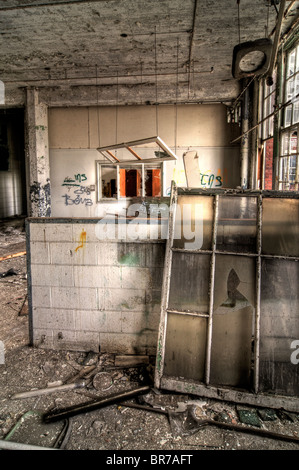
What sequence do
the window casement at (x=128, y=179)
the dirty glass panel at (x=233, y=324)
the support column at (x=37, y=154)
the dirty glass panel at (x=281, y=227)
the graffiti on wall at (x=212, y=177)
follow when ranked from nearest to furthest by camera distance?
the dirty glass panel at (x=233, y=324), the dirty glass panel at (x=281, y=227), the support column at (x=37, y=154), the graffiti on wall at (x=212, y=177), the window casement at (x=128, y=179)

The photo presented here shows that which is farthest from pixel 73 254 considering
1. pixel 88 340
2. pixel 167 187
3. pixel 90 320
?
pixel 167 187

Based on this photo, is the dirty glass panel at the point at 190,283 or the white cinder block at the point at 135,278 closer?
the dirty glass panel at the point at 190,283

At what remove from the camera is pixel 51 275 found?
112 inches

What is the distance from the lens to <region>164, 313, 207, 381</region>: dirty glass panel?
2262 millimetres

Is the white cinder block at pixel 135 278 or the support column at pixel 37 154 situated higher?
the support column at pixel 37 154

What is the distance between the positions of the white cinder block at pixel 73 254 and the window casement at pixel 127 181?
19.0ft

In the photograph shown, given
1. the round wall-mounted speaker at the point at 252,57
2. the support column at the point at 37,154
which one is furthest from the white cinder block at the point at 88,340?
the support column at the point at 37,154

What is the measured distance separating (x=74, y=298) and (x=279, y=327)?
76.8 inches

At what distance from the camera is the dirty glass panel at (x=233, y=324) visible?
7.25 ft

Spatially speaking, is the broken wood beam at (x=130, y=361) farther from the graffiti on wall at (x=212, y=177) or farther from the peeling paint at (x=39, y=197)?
the peeling paint at (x=39, y=197)

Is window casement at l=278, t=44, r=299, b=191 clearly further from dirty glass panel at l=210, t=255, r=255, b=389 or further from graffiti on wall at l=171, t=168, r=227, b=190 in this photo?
graffiti on wall at l=171, t=168, r=227, b=190

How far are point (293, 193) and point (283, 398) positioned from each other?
166 cm

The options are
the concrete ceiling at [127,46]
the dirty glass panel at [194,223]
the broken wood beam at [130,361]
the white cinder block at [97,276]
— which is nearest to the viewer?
the dirty glass panel at [194,223]

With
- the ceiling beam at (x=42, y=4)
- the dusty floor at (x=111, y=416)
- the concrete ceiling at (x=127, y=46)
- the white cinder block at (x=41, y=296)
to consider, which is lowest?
the dusty floor at (x=111, y=416)
